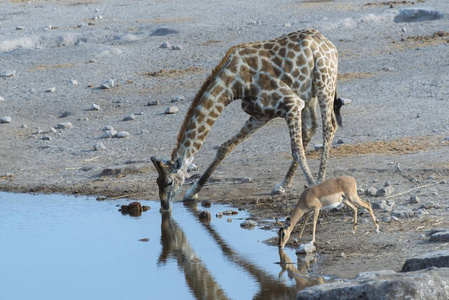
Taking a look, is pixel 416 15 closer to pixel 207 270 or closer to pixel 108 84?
pixel 108 84

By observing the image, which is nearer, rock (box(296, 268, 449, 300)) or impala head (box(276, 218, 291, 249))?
rock (box(296, 268, 449, 300))

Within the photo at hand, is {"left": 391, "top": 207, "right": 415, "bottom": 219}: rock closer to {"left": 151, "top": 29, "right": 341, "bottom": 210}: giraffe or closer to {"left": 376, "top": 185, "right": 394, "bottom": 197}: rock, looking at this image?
{"left": 376, "top": 185, "right": 394, "bottom": 197}: rock

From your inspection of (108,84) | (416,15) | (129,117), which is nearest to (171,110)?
(129,117)

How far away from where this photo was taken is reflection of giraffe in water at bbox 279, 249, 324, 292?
7.39 meters

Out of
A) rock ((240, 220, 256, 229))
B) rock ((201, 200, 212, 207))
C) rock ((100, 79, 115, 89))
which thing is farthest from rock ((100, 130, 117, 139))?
rock ((240, 220, 256, 229))

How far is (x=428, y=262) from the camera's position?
675cm

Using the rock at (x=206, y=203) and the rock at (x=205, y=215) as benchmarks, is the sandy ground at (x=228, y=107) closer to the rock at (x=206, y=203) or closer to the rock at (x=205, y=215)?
the rock at (x=206, y=203)

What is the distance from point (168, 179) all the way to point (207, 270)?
87.4 inches

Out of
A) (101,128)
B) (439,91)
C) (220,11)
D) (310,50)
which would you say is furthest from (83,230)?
(220,11)

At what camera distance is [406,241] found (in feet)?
26.9

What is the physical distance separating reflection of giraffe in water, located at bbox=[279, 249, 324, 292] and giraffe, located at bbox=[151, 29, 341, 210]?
225cm

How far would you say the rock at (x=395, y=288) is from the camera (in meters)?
5.86

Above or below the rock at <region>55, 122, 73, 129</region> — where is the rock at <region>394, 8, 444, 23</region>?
below

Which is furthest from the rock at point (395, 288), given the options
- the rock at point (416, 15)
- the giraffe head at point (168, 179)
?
the rock at point (416, 15)
